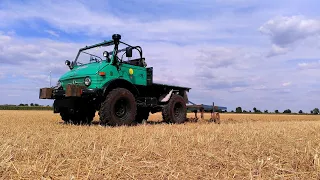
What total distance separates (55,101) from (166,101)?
12.9 feet

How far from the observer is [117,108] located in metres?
9.76

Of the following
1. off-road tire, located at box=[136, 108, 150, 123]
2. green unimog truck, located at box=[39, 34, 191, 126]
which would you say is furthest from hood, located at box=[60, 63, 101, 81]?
off-road tire, located at box=[136, 108, 150, 123]

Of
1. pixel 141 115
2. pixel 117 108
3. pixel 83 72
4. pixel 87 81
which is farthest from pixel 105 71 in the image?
pixel 141 115

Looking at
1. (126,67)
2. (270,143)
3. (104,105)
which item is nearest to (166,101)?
(126,67)

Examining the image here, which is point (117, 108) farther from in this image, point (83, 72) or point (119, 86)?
point (83, 72)

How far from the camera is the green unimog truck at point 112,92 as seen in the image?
931cm

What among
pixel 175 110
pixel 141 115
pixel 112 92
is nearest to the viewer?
pixel 112 92

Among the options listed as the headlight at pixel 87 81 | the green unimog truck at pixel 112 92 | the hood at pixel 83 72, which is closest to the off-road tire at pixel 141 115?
the green unimog truck at pixel 112 92

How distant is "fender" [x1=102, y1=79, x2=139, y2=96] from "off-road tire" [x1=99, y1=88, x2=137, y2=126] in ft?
0.66

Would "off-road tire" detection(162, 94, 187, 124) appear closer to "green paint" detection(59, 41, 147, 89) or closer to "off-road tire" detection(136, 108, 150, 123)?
"off-road tire" detection(136, 108, 150, 123)

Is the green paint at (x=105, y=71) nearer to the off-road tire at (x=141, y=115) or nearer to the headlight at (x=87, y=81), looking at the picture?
the headlight at (x=87, y=81)

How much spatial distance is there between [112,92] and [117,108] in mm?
598

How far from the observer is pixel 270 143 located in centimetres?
569

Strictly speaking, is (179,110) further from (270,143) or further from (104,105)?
(270,143)
